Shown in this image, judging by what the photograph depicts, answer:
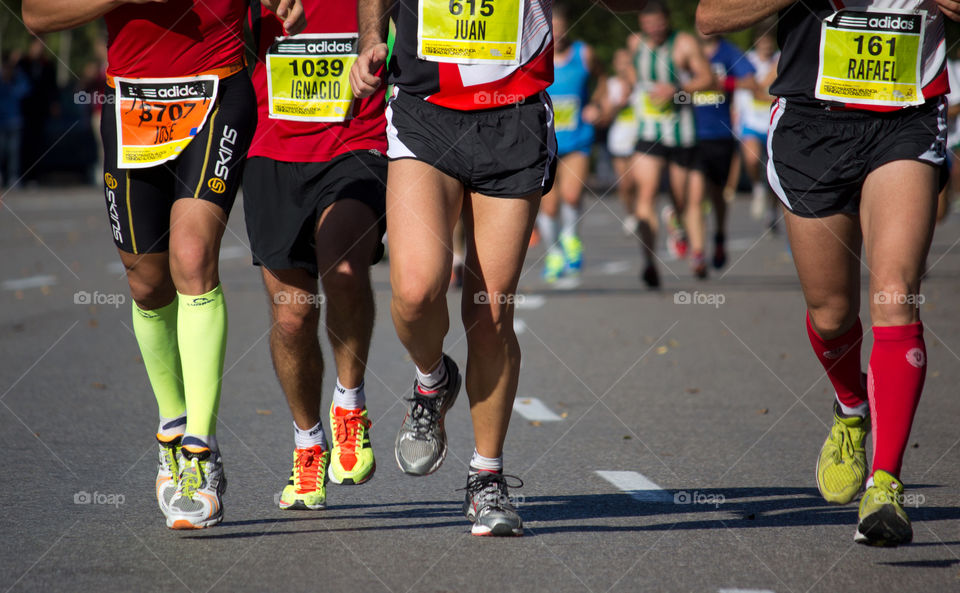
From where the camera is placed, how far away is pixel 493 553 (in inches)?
171

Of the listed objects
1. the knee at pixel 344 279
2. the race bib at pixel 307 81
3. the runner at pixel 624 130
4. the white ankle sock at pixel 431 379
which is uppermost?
the race bib at pixel 307 81

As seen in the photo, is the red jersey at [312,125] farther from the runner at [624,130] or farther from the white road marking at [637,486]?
the runner at [624,130]

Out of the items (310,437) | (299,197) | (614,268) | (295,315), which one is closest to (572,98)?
(614,268)

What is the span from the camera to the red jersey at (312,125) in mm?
5121

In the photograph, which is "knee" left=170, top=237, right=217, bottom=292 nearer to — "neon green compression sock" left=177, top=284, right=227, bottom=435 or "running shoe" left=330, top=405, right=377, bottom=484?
"neon green compression sock" left=177, top=284, right=227, bottom=435

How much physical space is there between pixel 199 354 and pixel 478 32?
1.39 meters

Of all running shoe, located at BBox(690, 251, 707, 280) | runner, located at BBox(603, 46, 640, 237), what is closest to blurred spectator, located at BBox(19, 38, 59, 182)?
runner, located at BBox(603, 46, 640, 237)

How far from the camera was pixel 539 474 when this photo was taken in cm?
553

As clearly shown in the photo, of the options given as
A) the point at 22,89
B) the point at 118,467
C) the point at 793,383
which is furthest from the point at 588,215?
the point at 118,467

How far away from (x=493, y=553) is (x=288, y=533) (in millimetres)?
702

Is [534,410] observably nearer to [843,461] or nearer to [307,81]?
[843,461]

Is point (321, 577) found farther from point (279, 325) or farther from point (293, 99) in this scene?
point (293, 99)

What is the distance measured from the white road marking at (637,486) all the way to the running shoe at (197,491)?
156cm

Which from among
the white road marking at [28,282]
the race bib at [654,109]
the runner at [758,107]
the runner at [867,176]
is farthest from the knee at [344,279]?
the runner at [758,107]
